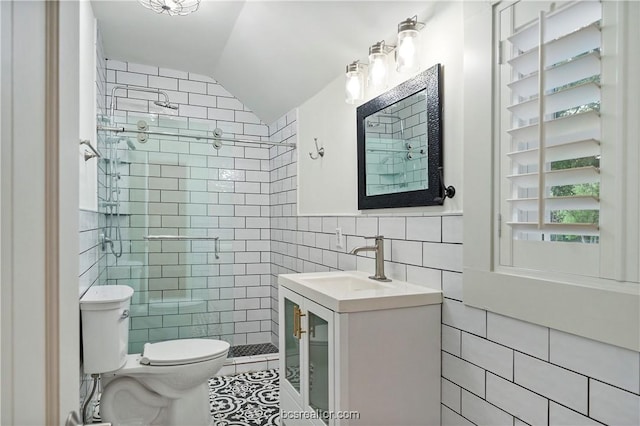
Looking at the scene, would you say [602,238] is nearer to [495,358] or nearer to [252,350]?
[495,358]

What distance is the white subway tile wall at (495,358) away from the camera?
1032 millimetres

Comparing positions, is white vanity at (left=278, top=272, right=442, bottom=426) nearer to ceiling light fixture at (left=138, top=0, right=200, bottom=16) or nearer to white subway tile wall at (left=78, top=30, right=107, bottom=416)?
white subway tile wall at (left=78, top=30, right=107, bottom=416)

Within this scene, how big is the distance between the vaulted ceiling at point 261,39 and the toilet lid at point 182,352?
183cm

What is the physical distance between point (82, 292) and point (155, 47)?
2095mm

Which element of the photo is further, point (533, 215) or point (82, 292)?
point (82, 292)

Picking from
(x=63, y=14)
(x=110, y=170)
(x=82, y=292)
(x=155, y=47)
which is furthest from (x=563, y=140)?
(x=155, y=47)

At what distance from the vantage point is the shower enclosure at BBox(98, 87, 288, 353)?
279 cm

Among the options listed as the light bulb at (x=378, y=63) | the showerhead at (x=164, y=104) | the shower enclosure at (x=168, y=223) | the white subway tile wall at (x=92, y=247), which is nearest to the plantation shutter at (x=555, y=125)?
the light bulb at (x=378, y=63)

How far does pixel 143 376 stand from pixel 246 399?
771mm

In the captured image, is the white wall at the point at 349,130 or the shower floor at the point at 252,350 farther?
the shower floor at the point at 252,350

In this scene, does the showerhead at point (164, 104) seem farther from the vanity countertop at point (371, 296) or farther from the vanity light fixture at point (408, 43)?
the vanity light fixture at point (408, 43)

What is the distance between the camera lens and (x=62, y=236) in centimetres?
60

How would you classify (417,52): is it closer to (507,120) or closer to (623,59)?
(507,120)

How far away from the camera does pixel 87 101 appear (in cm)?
225
